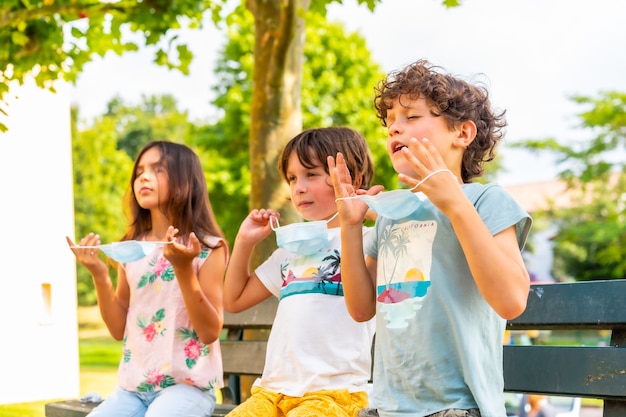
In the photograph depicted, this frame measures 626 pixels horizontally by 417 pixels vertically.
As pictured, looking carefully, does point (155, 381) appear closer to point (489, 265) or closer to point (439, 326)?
point (439, 326)

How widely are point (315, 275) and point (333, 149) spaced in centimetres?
48

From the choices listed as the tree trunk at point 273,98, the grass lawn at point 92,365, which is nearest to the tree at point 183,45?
the tree trunk at point 273,98

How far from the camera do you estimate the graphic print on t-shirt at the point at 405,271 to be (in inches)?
90.6

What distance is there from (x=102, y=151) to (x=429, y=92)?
3742 cm

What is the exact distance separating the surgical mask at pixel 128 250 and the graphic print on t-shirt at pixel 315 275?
65cm

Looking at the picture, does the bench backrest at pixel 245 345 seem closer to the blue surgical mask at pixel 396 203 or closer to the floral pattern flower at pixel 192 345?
the floral pattern flower at pixel 192 345

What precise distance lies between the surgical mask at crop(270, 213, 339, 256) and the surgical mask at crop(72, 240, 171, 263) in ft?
2.21

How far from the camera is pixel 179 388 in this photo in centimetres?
337

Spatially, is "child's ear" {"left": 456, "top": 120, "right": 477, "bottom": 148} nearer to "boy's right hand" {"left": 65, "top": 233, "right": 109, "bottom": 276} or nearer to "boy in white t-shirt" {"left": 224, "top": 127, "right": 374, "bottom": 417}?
"boy in white t-shirt" {"left": 224, "top": 127, "right": 374, "bottom": 417}

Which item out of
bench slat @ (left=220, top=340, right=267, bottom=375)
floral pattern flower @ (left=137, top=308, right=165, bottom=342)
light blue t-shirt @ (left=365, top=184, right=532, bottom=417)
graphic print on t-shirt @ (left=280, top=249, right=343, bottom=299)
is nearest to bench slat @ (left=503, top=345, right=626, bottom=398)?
light blue t-shirt @ (left=365, top=184, right=532, bottom=417)

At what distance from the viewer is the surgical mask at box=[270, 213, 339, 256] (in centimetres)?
299

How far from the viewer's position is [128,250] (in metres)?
3.47

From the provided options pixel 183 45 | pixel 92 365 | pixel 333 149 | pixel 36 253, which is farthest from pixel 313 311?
pixel 92 365

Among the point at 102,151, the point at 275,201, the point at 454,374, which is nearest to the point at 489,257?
the point at 454,374
